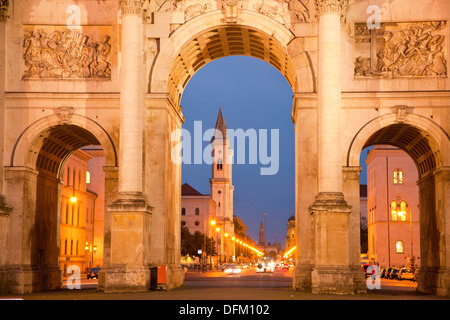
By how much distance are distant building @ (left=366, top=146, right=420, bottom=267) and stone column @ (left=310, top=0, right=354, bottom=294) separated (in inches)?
2188

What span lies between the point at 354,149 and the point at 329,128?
7.66ft

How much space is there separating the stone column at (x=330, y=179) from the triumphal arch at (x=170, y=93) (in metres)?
0.08

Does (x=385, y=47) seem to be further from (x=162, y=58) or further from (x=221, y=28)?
(x=162, y=58)

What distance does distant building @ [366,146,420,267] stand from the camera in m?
90.1

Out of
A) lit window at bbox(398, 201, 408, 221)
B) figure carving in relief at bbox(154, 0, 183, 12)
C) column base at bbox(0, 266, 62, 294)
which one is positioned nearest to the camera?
column base at bbox(0, 266, 62, 294)

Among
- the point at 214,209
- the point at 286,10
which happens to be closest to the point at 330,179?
the point at 286,10

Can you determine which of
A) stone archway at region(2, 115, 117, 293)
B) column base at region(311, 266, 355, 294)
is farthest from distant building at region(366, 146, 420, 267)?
column base at region(311, 266, 355, 294)

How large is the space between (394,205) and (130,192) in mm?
60640

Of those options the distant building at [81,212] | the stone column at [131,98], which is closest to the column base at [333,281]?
the stone column at [131,98]

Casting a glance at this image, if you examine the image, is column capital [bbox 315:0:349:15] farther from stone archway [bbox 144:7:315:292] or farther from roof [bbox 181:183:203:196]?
roof [bbox 181:183:203:196]

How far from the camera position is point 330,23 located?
35.6 metres

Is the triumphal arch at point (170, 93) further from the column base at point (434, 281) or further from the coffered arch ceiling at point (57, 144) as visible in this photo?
the coffered arch ceiling at point (57, 144)

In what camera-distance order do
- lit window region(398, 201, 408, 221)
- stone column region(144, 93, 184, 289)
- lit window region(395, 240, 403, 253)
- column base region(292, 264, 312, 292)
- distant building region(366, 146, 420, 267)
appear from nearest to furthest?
column base region(292, 264, 312, 292) < stone column region(144, 93, 184, 289) < lit window region(398, 201, 408, 221) < distant building region(366, 146, 420, 267) < lit window region(395, 240, 403, 253)
